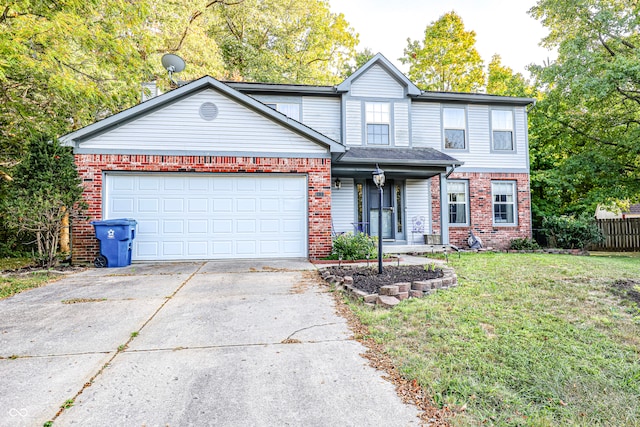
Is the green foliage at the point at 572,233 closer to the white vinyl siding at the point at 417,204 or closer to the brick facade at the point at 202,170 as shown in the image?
the white vinyl siding at the point at 417,204

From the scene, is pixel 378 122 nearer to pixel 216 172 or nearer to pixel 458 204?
pixel 458 204

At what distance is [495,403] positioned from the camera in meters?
2.10

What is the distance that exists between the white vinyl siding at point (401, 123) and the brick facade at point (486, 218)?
181 centimetres

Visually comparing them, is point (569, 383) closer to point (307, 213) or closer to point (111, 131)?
point (307, 213)

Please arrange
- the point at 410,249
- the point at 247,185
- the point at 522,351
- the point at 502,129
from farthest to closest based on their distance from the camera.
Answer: the point at 502,129 < the point at 410,249 < the point at 247,185 < the point at 522,351

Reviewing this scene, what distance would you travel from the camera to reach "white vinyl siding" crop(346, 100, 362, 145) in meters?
11.4

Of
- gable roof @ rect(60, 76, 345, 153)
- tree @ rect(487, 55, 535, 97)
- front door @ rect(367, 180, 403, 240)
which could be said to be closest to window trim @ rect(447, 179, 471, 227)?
front door @ rect(367, 180, 403, 240)

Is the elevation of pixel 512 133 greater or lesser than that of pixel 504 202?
greater


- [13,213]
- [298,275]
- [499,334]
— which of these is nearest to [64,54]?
[13,213]

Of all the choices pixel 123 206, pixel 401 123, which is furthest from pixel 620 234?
pixel 123 206

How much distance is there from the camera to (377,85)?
11.6 meters

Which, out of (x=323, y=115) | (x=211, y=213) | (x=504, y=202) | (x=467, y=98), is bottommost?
(x=211, y=213)

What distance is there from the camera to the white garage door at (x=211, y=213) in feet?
26.8

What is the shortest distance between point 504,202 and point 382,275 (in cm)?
903
